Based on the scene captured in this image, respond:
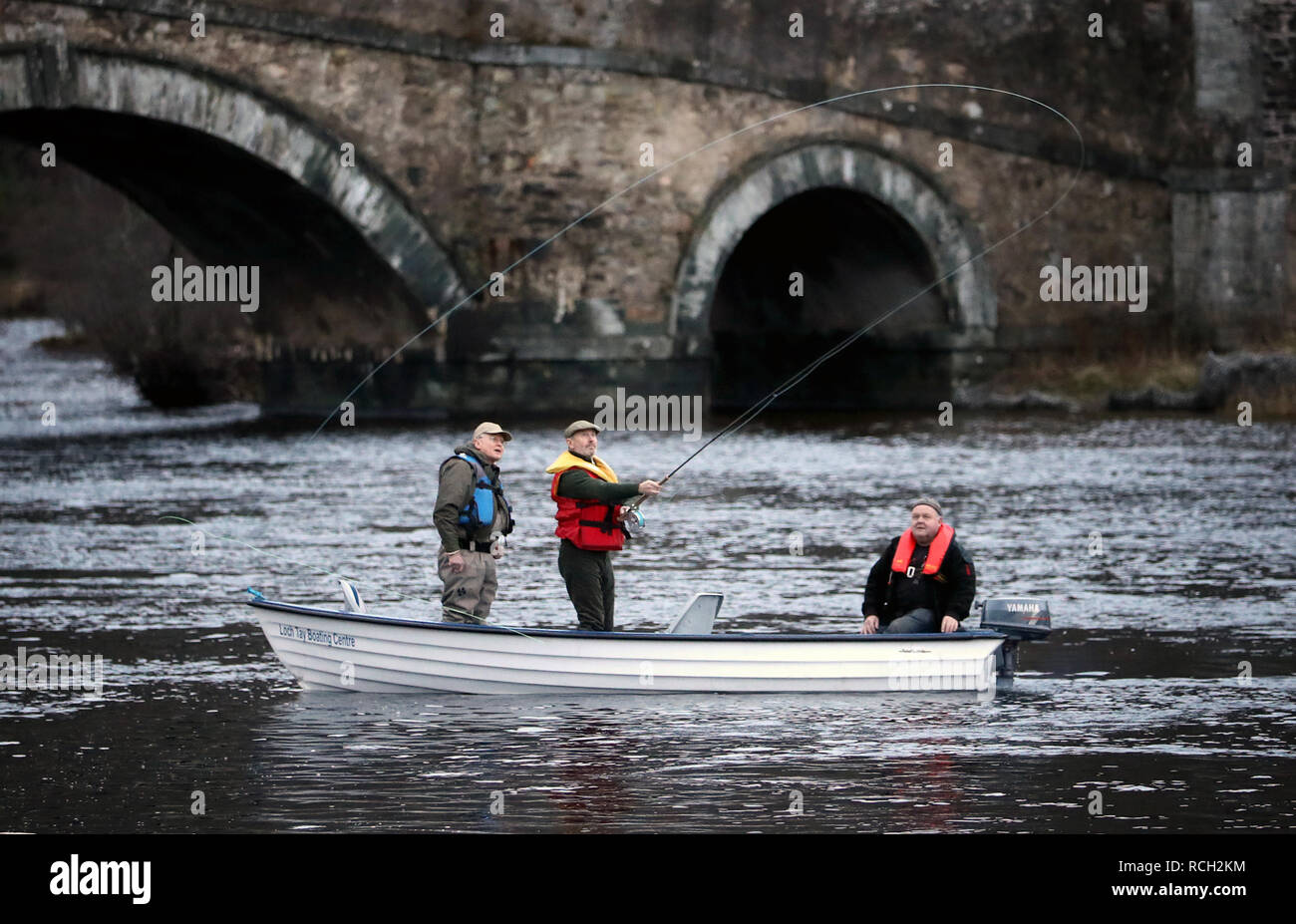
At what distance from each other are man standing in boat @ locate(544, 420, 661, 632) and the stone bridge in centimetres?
1490

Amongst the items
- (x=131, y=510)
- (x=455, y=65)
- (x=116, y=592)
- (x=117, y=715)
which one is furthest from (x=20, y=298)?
(x=117, y=715)

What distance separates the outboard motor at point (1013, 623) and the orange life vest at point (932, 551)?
316 millimetres

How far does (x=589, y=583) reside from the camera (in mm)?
11562

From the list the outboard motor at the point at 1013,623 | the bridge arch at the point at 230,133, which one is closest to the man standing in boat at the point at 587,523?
the outboard motor at the point at 1013,623

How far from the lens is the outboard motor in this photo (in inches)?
444

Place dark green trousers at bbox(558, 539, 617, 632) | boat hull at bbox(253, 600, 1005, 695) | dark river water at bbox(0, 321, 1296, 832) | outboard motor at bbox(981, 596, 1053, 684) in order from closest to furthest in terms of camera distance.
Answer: dark river water at bbox(0, 321, 1296, 832), boat hull at bbox(253, 600, 1005, 695), outboard motor at bbox(981, 596, 1053, 684), dark green trousers at bbox(558, 539, 617, 632)

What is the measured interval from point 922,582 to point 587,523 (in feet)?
5.50

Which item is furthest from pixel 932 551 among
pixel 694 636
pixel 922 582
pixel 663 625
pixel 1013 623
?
pixel 663 625

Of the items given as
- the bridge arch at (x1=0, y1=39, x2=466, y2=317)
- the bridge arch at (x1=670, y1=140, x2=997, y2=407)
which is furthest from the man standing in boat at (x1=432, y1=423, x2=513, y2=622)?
the bridge arch at (x1=670, y1=140, x2=997, y2=407)

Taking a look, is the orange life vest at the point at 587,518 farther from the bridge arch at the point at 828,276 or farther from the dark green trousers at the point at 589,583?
the bridge arch at the point at 828,276

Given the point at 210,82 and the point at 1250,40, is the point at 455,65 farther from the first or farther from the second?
the point at 1250,40

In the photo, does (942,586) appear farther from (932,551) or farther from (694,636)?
(694,636)

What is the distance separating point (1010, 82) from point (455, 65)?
8.46 metres

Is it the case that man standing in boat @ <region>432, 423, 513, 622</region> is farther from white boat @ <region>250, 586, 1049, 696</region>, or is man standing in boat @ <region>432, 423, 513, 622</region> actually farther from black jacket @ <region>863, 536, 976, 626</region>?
black jacket @ <region>863, 536, 976, 626</region>
